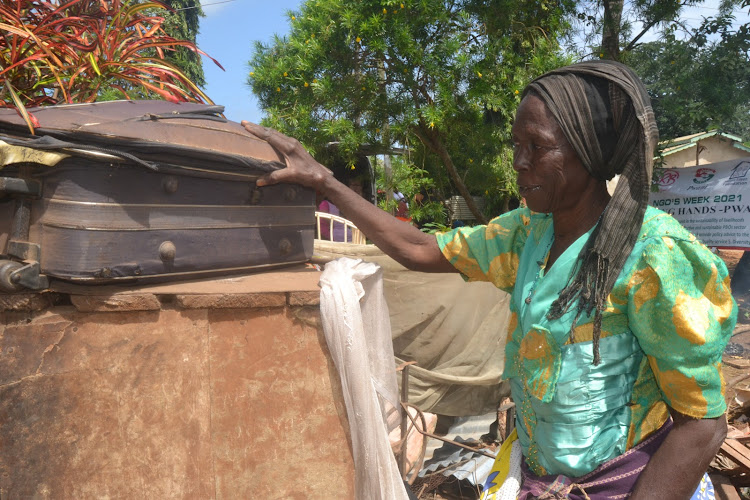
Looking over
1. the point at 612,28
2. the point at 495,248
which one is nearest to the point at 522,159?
the point at 495,248

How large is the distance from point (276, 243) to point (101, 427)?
2.26 feet

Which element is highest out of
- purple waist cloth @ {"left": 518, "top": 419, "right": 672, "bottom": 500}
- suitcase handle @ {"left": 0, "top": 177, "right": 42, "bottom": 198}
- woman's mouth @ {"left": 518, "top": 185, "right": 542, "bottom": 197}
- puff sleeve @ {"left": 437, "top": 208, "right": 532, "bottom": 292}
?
suitcase handle @ {"left": 0, "top": 177, "right": 42, "bottom": 198}

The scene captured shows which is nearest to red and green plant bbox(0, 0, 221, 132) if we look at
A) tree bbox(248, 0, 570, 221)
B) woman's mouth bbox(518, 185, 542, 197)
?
woman's mouth bbox(518, 185, 542, 197)

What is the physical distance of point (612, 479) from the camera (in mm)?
1331

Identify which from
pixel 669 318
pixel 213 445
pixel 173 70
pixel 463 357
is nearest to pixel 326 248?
pixel 463 357

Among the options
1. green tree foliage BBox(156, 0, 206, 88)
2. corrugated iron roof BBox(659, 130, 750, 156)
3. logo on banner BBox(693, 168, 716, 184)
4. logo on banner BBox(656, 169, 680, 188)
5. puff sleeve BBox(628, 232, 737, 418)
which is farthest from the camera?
green tree foliage BBox(156, 0, 206, 88)

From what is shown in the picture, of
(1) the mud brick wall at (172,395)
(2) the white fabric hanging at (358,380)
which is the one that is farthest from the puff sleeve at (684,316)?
(1) the mud brick wall at (172,395)

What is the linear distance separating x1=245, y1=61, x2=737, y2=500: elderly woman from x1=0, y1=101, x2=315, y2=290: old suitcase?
0.80m

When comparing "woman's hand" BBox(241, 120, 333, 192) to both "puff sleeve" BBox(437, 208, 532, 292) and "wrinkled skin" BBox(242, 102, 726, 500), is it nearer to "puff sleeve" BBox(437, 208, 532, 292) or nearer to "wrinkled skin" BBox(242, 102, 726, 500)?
"wrinkled skin" BBox(242, 102, 726, 500)

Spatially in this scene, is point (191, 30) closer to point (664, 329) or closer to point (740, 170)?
point (740, 170)

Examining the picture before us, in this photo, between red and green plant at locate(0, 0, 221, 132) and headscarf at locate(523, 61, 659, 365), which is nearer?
headscarf at locate(523, 61, 659, 365)

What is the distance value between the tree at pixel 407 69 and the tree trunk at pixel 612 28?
1015mm

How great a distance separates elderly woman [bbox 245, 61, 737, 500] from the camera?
4.02ft

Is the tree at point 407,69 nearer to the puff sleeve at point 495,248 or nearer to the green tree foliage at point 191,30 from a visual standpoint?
the puff sleeve at point 495,248
